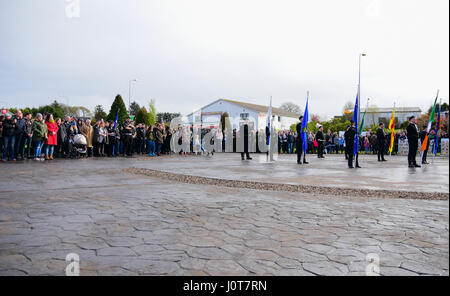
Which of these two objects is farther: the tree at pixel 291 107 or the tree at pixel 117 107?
the tree at pixel 291 107

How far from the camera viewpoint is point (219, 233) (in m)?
3.96

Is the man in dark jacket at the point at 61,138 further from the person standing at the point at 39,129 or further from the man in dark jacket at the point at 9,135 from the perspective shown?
the man in dark jacket at the point at 9,135

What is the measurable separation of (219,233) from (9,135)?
14.3 metres

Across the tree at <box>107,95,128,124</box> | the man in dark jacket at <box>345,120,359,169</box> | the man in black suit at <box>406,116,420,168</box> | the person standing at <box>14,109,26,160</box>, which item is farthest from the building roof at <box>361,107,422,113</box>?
the person standing at <box>14,109,26,160</box>

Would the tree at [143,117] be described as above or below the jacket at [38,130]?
above

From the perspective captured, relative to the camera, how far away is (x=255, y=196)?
21.7 ft

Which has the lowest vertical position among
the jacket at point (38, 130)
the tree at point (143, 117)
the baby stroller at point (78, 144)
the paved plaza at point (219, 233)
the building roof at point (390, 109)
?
the paved plaza at point (219, 233)

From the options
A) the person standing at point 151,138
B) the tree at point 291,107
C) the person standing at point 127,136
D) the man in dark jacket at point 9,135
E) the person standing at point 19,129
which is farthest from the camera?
the tree at point 291,107

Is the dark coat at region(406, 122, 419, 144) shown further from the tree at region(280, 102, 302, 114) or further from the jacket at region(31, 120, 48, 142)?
the tree at region(280, 102, 302, 114)

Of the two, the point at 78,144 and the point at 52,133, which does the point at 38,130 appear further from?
the point at 78,144

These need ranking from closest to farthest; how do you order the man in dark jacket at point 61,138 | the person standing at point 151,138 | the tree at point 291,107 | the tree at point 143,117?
the man in dark jacket at point 61,138 < the person standing at point 151,138 < the tree at point 143,117 < the tree at point 291,107

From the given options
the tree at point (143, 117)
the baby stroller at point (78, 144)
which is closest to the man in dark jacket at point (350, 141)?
the baby stroller at point (78, 144)

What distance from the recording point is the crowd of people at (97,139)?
1508cm

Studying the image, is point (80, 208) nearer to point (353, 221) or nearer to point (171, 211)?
point (171, 211)
